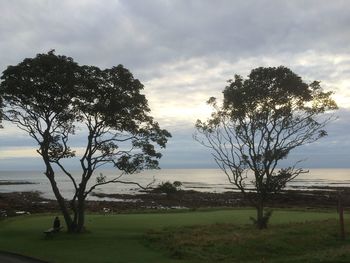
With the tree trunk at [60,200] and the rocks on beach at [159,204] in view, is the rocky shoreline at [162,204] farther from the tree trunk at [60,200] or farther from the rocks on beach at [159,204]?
the tree trunk at [60,200]

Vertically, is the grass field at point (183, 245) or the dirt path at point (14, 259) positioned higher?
the grass field at point (183, 245)

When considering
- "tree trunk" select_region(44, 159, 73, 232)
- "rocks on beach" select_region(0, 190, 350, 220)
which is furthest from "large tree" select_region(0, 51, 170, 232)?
"rocks on beach" select_region(0, 190, 350, 220)

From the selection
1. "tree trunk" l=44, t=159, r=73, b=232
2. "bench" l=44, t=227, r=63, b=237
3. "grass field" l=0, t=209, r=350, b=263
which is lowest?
"grass field" l=0, t=209, r=350, b=263

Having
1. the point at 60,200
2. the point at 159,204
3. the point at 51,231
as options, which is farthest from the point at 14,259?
the point at 159,204

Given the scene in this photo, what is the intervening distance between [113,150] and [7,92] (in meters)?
6.97

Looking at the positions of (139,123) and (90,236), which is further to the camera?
(139,123)

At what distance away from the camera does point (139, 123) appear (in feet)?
90.0

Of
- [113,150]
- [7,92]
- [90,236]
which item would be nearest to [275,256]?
A: [90,236]

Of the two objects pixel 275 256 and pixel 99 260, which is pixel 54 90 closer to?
pixel 99 260

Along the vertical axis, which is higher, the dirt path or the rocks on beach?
the rocks on beach

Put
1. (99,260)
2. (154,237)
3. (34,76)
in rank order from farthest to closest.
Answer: (34,76) < (154,237) < (99,260)

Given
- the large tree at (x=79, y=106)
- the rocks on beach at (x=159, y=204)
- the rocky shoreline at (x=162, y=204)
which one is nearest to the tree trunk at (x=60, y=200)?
the large tree at (x=79, y=106)

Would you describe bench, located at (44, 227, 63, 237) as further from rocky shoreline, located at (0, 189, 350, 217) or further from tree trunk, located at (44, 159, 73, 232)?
rocky shoreline, located at (0, 189, 350, 217)

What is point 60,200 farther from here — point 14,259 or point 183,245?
point 183,245
